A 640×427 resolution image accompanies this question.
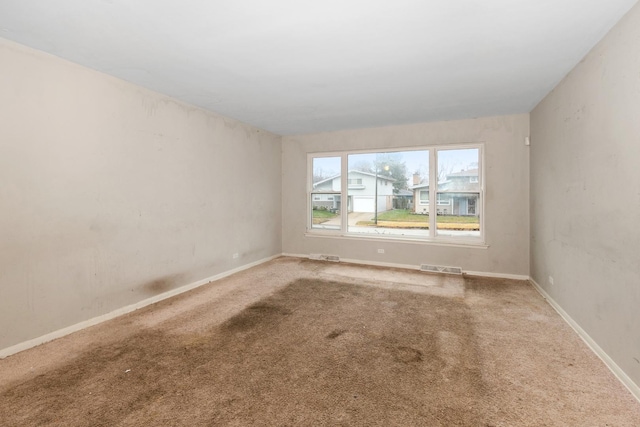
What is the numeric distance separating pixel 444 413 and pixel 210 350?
1.80m

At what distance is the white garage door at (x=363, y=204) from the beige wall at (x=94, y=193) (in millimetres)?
2578

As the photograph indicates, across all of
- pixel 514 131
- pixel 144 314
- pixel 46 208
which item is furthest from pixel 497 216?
pixel 46 208

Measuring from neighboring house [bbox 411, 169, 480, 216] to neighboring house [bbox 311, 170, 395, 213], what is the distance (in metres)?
0.72

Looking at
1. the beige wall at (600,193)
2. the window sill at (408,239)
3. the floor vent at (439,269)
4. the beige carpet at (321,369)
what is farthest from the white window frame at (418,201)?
the beige carpet at (321,369)

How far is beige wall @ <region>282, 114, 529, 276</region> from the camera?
4.41m

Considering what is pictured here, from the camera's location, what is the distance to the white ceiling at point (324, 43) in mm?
1896

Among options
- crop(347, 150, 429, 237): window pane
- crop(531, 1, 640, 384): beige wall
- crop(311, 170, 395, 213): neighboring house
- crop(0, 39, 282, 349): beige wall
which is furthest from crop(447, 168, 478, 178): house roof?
crop(0, 39, 282, 349): beige wall

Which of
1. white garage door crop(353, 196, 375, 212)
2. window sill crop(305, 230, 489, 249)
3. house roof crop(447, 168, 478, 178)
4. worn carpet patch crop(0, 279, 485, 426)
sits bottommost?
worn carpet patch crop(0, 279, 485, 426)

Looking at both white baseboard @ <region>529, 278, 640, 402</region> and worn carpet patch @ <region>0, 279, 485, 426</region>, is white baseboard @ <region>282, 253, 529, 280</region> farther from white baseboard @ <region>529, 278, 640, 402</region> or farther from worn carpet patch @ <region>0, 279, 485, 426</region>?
worn carpet patch @ <region>0, 279, 485, 426</region>

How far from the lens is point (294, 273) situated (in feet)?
15.5

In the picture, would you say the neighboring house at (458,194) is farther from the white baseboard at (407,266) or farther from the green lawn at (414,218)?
the white baseboard at (407,266)

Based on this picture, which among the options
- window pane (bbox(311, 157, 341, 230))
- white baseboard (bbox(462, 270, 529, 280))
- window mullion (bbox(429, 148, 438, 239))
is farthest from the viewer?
window pane (bbox(311, 157, 341, 230))

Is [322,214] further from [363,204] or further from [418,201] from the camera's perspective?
[418,201]

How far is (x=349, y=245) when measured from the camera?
5555 mm
